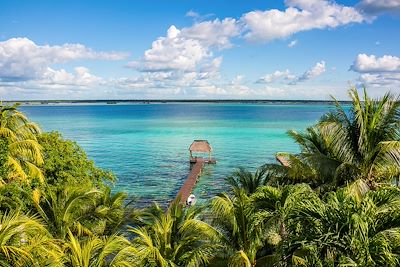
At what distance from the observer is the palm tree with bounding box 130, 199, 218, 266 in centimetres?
1091

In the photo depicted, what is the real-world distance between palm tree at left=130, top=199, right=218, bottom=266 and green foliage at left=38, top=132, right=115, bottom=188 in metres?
7.90

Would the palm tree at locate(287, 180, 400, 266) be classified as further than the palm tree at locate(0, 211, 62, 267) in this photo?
No

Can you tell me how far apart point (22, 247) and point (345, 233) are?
21.9 ft

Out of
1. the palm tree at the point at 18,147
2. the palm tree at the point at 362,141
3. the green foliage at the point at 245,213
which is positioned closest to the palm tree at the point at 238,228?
the green foliage at the point at 245,213

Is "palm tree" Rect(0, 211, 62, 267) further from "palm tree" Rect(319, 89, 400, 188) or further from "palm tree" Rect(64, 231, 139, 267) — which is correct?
"palm tree" Rect(319, 89, 400, 188)

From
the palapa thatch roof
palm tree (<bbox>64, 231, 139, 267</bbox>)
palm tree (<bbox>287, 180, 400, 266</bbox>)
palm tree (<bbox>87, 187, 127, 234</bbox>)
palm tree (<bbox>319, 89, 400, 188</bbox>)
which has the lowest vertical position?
the palapa thatch roof

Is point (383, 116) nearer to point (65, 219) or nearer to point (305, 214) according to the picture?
point (305, 214)

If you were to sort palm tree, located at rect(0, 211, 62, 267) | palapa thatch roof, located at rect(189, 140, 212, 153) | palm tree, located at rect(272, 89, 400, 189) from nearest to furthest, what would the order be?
1. palm tree, located at rect(0, 211, 62, 267)
2. palm tree, located at rect(272, 89, 400, 189)
3. palapa thatch roof, located at rect(189, 140, 212, 153)

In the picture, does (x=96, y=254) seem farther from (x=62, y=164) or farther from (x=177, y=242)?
(x=62, y=164)

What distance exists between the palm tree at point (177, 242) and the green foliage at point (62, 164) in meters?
7.90

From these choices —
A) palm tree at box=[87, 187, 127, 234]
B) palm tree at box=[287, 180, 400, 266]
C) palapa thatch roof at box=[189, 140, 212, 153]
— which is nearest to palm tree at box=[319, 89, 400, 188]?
palm tree at box=[287, 180, 400, 266]

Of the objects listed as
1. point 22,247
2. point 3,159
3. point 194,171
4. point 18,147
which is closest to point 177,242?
point 22,247

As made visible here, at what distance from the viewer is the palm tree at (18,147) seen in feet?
50.9

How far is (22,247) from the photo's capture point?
831 cm
